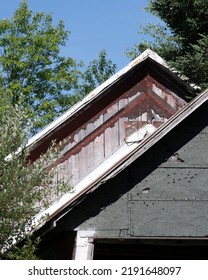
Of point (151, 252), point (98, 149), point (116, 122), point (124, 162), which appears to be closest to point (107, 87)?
point (116, 122)

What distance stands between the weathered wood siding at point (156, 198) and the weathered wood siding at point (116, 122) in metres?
3.71

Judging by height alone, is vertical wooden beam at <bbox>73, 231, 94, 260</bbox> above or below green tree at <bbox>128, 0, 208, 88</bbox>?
below

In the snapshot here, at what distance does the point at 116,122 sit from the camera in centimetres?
1393

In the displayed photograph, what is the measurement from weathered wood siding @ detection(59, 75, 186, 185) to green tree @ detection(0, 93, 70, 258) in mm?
4154

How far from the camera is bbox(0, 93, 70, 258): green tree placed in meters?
8.83

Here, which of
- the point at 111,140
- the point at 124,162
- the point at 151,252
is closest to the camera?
the point at 124,162

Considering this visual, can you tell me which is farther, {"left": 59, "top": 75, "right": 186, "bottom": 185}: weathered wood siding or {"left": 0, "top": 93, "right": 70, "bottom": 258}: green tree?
{"left": 59, "top": 75, "right": 186, "bottom": 185}: weathered wood siding

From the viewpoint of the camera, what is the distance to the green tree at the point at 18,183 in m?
8.83

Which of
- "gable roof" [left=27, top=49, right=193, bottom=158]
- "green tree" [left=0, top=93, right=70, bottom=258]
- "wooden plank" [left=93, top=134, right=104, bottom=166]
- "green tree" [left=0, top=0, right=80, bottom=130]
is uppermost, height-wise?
"green tree" [left=0, top=0, right=80, bottom=130]

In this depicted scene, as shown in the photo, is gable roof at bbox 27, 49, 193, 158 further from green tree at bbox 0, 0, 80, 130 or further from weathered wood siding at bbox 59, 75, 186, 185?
green tree at bbox 0, 0, 80, 130

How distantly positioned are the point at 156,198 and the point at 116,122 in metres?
4.36

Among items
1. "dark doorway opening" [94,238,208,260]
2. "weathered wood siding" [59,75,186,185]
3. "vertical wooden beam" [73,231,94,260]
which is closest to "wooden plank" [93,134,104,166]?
"weathered wood siding" [59,75,186,185]

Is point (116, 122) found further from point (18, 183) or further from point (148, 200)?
point (18, 183)

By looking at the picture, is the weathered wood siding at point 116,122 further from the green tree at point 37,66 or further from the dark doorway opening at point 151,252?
the green tree at point 37,66
